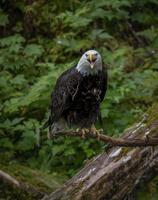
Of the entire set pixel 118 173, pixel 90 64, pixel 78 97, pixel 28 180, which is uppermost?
pixel 90 64

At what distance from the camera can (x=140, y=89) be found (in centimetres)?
758

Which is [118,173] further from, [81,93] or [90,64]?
[90,64]

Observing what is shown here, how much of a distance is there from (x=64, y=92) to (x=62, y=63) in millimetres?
3537

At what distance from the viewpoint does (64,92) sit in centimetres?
526

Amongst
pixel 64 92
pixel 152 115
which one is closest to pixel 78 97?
pixel 64 92

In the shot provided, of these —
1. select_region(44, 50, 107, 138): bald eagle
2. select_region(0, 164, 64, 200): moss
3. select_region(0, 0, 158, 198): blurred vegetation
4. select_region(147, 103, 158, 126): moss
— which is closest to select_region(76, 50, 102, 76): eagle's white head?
select_region(44, 50, 107, 138): bald eagle

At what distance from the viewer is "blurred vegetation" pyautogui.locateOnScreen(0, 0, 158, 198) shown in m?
6.91

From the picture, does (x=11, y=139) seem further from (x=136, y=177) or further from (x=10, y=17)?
(x=10, y=17)

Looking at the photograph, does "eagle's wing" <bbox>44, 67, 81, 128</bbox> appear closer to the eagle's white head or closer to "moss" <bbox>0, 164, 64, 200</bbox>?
the eagle's white head

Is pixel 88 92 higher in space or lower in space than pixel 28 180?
higher

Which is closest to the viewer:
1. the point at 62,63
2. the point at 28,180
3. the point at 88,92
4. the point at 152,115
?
the point at 88,92

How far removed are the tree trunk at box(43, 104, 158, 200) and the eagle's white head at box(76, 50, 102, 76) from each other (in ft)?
2.15

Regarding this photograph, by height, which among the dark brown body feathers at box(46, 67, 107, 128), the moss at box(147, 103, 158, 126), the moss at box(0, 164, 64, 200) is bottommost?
the moss at box(0, 164, 64, 200)

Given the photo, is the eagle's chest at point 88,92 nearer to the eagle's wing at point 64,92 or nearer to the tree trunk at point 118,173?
the eagle's wing at point 64,92
